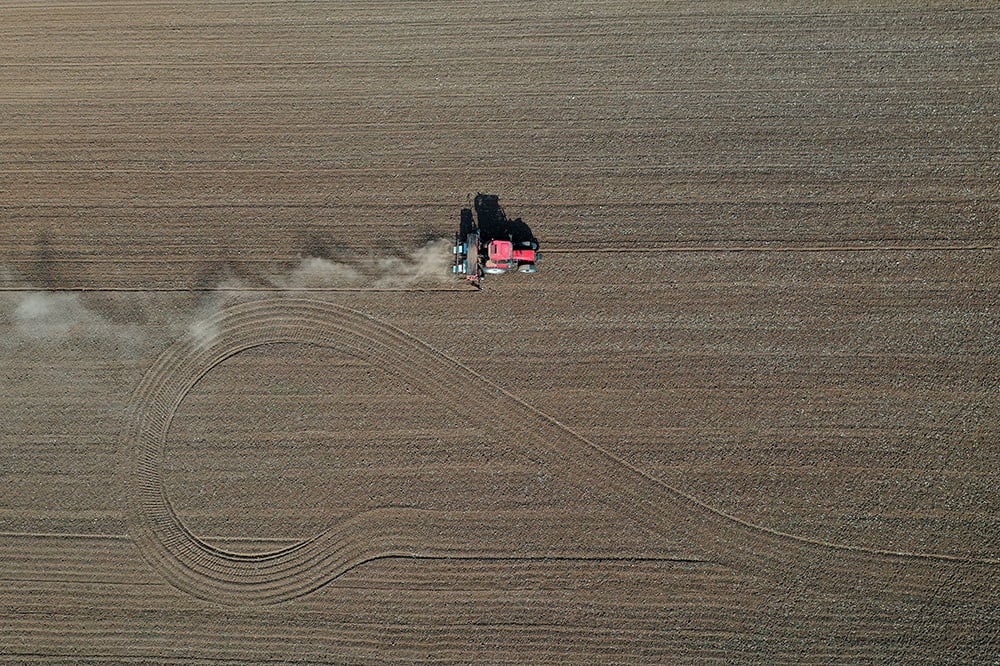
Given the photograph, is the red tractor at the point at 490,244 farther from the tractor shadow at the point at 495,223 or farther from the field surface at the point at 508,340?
the field surface at the point at 508,340

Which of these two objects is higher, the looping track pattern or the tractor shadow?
the tractor shadow

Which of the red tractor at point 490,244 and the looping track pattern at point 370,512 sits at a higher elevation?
the red tractor at point 490,244

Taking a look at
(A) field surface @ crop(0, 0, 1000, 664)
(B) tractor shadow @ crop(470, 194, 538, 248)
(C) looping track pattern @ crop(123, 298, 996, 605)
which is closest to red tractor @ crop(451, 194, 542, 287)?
(B) tractor shadow @ crop(470, 194, 538, 248)

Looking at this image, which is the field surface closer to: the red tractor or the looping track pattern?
the looping track pattern

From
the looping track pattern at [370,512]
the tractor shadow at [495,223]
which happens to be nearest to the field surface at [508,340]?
the looping track pattern at [370,512]

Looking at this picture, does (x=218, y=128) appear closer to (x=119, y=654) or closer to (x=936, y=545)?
(x=119, y=654)

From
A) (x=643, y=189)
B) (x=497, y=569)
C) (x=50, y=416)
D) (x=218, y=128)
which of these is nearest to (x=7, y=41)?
(x=218, y=128)

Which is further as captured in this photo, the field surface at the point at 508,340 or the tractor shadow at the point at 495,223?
the tractor shadow at the point at 495,223
